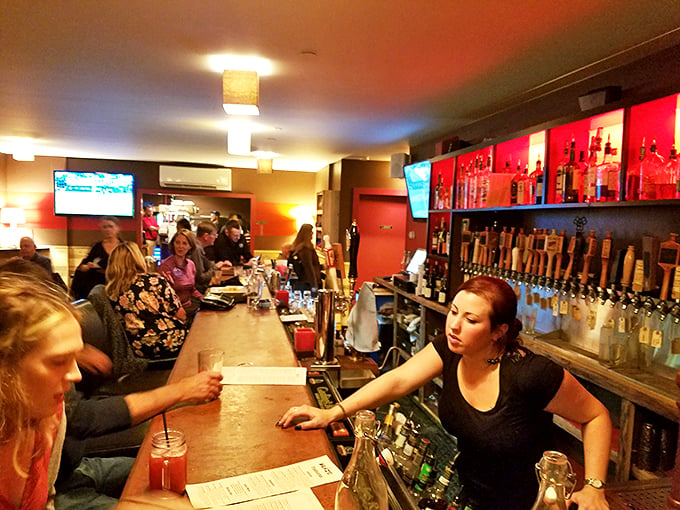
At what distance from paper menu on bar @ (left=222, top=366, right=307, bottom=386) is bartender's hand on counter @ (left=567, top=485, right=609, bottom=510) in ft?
3.22

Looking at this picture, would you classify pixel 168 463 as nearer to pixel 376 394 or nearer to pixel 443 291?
pixel 376 394

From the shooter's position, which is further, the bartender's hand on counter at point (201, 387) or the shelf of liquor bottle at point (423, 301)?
the shelf of liquor bottle at point (423, 301)

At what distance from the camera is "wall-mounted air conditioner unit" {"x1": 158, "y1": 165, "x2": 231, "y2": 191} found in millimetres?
9414

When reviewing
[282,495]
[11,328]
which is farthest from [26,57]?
[282,495]

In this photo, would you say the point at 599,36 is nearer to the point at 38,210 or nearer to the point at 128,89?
the point at 128,89

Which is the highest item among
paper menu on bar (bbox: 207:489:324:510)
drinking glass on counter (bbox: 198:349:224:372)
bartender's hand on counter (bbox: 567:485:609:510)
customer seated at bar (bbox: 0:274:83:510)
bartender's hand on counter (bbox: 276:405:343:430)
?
customer seated at bar (bbox: 0:274:83:510)

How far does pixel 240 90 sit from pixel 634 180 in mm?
2385

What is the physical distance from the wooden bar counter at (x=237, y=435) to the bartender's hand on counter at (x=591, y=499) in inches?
26.9

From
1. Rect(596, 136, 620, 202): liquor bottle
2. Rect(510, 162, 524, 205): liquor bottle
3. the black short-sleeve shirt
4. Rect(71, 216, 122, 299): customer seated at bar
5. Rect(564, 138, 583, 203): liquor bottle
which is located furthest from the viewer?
Rect(71, 216, 122, 299): customer seated at bar

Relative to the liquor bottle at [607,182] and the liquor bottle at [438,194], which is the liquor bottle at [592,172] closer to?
the liquor bottle at [607,182]

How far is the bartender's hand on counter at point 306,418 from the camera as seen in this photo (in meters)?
1.51

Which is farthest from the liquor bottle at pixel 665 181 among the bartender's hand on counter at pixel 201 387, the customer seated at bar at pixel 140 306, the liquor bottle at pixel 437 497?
the customer seated at bar at pixel 140 306

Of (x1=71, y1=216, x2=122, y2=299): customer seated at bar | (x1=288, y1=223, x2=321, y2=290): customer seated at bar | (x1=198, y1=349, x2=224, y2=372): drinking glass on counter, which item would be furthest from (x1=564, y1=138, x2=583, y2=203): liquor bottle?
(x1=71, y1=216, x2=122, y2=299): customer seated at bar

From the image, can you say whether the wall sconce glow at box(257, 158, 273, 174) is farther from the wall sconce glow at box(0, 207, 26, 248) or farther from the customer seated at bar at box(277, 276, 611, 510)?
the customer seated at bar at box(277, 276, 611, 510)
